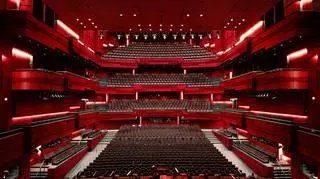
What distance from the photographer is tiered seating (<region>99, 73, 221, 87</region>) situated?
29975 millimetres

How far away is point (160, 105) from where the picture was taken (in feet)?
93.2

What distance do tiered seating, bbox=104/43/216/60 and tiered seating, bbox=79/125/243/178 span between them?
47.2ft

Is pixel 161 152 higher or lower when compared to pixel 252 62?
lower

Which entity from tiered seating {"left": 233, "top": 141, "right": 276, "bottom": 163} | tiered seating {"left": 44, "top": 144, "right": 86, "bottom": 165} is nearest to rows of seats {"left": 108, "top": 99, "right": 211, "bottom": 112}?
tiered seating {"left": 233, "top": 141, "right": 276, "bottom": 163}

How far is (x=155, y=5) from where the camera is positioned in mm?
12070

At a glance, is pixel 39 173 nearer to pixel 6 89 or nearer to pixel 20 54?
pixel 6 89

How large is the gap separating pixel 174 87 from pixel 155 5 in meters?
17.6

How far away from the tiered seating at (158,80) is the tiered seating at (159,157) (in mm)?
10646

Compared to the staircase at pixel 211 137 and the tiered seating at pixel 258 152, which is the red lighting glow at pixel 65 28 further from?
the tiered seating at pixel 258 152

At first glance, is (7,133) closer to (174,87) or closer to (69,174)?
(69,174)

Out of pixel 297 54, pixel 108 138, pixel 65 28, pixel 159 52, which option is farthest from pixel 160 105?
pixel 297 54

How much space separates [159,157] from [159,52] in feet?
72.9

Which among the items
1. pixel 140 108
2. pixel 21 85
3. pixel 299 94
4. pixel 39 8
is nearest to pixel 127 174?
pixel 21 85

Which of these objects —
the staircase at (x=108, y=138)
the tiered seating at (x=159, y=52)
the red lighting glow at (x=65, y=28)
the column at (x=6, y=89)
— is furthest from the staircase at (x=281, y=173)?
the tiered seating at (x=159, y=52)
